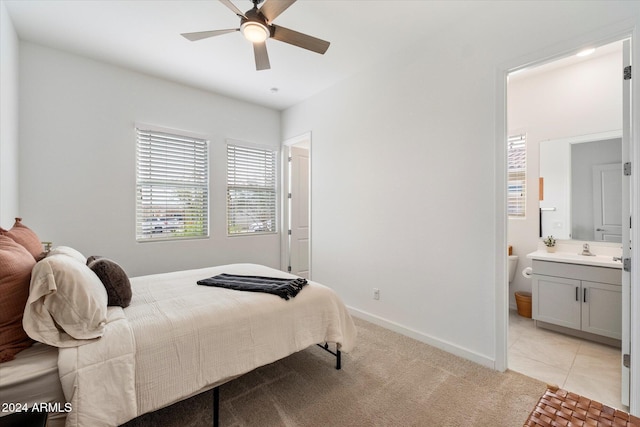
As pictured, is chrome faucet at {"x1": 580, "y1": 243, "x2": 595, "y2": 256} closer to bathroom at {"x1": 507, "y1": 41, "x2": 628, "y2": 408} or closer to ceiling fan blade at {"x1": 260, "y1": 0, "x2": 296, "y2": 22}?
bathroom at {"x1": 507, "y1": 41, "x2": 628, "y2": 408}

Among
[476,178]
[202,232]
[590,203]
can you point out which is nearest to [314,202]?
[202,232]

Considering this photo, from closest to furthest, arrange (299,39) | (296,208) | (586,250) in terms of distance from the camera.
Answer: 1. (299,39)
2. (586,250)
3. (296,208)

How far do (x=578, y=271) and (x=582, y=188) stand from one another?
3.19 ft

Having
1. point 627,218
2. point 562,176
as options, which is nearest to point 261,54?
point 627,218

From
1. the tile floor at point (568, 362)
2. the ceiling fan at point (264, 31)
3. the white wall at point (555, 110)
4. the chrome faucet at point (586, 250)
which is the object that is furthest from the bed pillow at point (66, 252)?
the chrome faucet at point (586, 250)

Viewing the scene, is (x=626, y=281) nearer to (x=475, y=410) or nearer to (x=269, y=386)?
(x=475, y=410)

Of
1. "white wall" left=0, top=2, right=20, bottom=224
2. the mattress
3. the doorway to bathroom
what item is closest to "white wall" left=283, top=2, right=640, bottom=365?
the doorway to bathroom

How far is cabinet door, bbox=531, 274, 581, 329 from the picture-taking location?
2.80 metres

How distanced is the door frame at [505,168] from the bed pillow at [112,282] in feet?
8.94

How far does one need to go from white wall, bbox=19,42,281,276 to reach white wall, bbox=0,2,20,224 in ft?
0.55

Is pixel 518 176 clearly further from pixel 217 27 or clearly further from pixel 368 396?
pixel 217 27

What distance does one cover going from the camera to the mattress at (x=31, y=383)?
115cm

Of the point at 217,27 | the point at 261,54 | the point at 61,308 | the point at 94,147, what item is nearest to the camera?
the point at 61,308

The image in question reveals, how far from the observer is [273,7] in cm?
176
